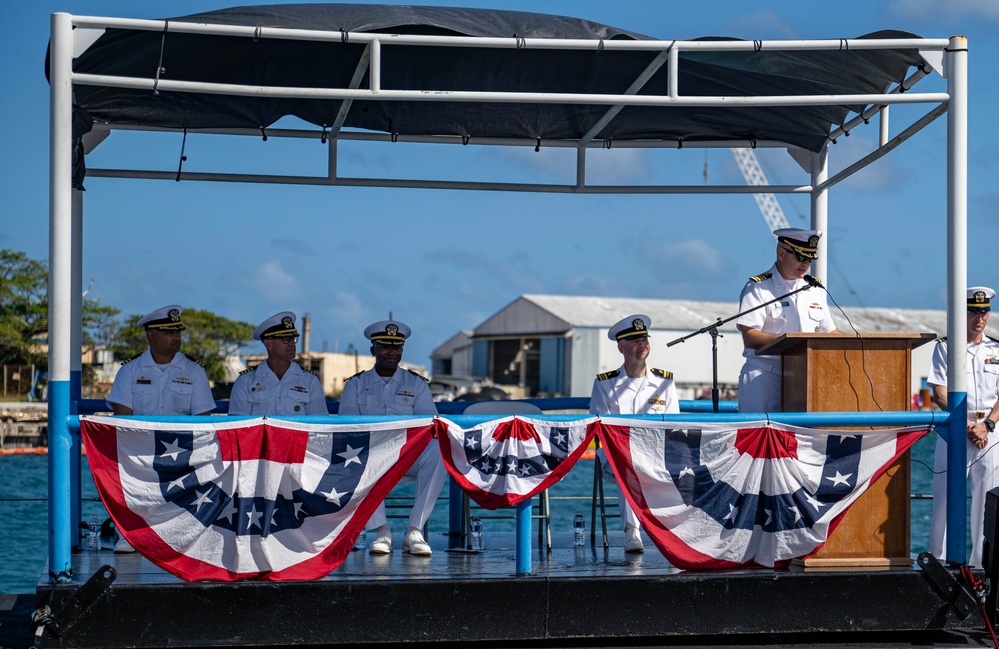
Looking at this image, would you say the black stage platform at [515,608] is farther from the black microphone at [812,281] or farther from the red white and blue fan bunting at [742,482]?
the black microphone at [812,281]

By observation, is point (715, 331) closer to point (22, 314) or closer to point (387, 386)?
point (387, 386)

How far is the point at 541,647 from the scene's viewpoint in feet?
18.6

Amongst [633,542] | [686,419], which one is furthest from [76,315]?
[686,419]

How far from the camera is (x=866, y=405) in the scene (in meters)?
5.99

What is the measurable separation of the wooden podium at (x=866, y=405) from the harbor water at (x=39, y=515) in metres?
0.31

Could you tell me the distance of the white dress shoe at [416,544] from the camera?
21.0 ft

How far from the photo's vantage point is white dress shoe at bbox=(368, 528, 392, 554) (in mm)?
6445

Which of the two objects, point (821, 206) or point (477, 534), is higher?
point (821, 206)

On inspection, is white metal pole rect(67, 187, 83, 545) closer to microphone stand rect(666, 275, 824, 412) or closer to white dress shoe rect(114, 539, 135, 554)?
white dress shoe rect(114, 539, 135, 554)

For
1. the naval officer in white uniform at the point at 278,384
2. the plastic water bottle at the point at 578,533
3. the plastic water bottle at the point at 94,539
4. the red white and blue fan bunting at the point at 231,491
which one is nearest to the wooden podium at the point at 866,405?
the plastic water bottle at the point at 578,533

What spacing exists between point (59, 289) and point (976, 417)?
5246 millimetres

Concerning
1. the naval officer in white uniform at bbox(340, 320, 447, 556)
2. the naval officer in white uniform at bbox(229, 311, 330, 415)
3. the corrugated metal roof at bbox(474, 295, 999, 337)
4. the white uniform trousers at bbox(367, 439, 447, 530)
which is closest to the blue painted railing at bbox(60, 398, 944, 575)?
the white uniform trousers at bbox(367, 439, 447, 530)

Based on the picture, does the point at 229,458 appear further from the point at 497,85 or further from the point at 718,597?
the point at 497,85

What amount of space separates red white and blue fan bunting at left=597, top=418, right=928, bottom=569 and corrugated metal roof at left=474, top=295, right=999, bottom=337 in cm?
6240
